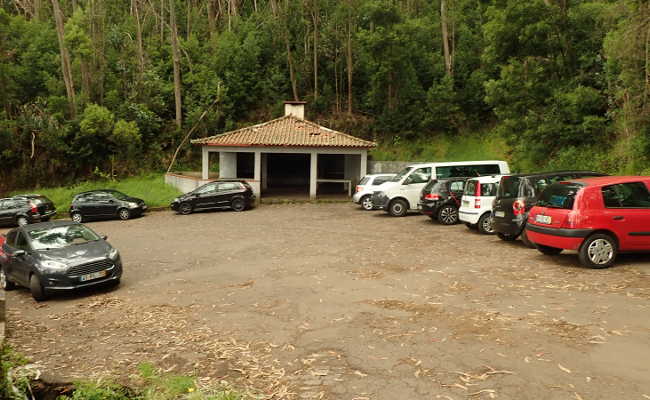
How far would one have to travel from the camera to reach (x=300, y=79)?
3569cm

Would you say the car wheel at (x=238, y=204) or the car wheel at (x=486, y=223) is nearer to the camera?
the car wheel at (x=486, y=223)

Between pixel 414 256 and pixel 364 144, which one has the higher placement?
pixel 364 144

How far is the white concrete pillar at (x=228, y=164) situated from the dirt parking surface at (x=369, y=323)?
15307 millimetres

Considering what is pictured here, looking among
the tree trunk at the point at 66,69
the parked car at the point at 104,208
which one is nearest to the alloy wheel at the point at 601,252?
the parked car at the point at 104,208

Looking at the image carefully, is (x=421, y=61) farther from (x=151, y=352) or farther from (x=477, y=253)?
(x=151, y=352)

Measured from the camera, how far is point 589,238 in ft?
28.5

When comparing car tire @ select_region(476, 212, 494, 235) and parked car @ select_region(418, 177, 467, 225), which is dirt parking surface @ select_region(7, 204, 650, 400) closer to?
car tire @ select_region(476, 212, 494, 235)

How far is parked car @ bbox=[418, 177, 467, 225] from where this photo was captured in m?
15.2

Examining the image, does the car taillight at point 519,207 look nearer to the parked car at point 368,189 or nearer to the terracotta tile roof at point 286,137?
the parked car at point 368,189

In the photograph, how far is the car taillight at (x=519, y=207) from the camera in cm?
1081

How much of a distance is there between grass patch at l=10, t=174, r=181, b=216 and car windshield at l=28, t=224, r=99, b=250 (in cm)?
1370

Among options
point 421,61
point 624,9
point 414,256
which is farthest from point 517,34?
point 414,256

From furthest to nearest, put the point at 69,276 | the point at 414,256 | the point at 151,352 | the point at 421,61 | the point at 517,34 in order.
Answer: the point at 421,61
the point at 517,34
the point at 414,256
the point at 69,276
the point at 151,352

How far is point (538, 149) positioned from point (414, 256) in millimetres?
14024
